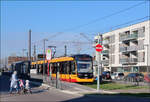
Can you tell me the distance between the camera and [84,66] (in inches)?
1255

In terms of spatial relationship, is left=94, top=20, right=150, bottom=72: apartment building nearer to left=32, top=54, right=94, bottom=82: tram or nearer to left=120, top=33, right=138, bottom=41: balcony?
left=120, top=33, right=138, bottom=41: balcony

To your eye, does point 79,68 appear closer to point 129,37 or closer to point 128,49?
point 129,37

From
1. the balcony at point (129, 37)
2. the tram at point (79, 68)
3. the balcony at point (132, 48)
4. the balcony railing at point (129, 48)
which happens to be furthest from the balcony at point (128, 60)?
the tram at point (79, 68)

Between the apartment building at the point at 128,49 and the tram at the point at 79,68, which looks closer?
the tram at the point at 79,68

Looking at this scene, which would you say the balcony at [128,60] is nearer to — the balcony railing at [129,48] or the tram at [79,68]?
the balcony railing at [129,48]

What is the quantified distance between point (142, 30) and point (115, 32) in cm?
1344

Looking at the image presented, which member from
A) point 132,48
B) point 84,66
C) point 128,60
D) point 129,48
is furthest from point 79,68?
point 128,60

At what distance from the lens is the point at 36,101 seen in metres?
16.5

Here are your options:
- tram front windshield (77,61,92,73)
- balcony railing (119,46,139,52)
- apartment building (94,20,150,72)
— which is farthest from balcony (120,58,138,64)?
tram front windshield (77,61,92,73)

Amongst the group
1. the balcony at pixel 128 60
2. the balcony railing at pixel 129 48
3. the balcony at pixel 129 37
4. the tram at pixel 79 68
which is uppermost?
the balcony at pixel 129 37

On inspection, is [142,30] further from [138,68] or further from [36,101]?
[36,101]

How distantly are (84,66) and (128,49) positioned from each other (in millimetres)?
38069

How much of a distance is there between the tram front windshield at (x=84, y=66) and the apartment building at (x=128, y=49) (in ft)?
79.3

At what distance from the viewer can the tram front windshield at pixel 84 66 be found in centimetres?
3157
